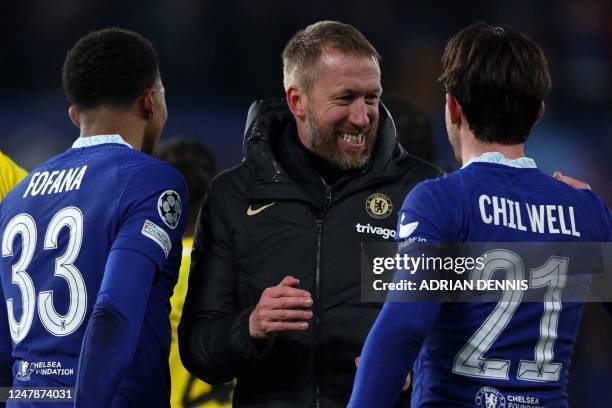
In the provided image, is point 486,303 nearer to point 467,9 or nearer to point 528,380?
point 528,380

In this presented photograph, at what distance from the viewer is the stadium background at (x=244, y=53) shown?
24.3 feet

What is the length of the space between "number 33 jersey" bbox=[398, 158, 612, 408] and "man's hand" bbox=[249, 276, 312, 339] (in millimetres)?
347

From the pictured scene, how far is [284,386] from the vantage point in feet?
8.50

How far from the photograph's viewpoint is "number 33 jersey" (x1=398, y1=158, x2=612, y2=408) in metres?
2.06

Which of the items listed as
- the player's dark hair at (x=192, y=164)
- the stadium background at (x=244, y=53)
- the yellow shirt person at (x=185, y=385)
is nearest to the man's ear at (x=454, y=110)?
the yellow shirt person at (x=185, y=385)

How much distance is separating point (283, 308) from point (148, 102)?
2.39ft

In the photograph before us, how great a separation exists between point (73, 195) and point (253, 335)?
0.59 meters

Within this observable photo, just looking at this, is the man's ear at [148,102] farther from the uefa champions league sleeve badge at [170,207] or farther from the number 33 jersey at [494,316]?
the number 33 jersey at [494,316]

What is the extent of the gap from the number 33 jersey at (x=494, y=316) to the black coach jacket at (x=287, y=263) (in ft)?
1.50

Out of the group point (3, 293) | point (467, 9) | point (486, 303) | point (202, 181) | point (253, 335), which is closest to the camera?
point (486, 303)

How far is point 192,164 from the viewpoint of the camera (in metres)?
4.64

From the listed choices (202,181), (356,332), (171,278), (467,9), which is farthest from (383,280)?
(467,9)

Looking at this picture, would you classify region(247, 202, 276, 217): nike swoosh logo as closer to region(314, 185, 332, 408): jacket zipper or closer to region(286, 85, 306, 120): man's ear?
region(314, 185, 332, 408): jacket zipper

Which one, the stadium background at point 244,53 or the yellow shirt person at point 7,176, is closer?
the yellow shirt person at point 7,176
